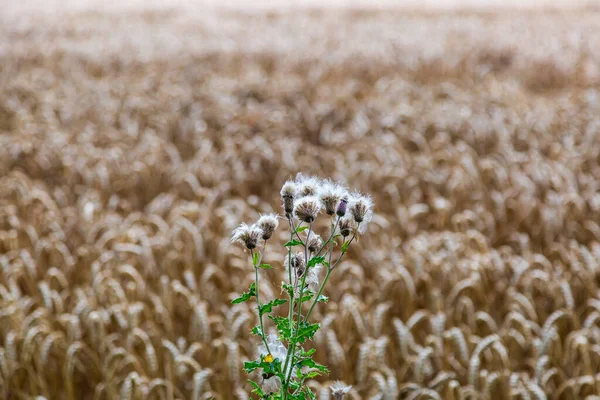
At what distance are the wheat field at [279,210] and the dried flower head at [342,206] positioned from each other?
4.46ft

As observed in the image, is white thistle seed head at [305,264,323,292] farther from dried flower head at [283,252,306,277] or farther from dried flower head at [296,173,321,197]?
dried flower head at [296,173,321,197]

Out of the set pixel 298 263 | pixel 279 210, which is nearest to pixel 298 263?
pixel 298 263

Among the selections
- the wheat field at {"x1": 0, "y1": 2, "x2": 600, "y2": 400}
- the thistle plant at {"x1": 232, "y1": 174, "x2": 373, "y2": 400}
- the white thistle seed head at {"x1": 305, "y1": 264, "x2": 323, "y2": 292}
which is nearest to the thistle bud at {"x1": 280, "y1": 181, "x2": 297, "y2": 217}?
the thistle plant at {"x1": 232, "y1": 174, "x2": 373, "y2": 400}

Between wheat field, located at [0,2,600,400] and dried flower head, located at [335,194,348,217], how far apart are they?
1.36 meters

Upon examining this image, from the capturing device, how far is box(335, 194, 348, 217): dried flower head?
1.20 metres

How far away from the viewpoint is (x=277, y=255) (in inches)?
138

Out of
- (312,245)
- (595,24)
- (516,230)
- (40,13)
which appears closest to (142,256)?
(516,230)

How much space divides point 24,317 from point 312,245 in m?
2.25

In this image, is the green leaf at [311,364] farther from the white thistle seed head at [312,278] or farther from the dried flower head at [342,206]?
the dried flower head at [342,206]

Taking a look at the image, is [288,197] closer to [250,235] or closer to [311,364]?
[250,235]

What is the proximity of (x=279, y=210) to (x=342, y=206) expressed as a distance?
124 inches

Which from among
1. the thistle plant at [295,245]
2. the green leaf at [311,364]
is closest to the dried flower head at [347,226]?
the thistle plant at [295,245]

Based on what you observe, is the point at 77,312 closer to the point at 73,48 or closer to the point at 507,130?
the point at 507,130

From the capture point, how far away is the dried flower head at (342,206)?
1.20m
